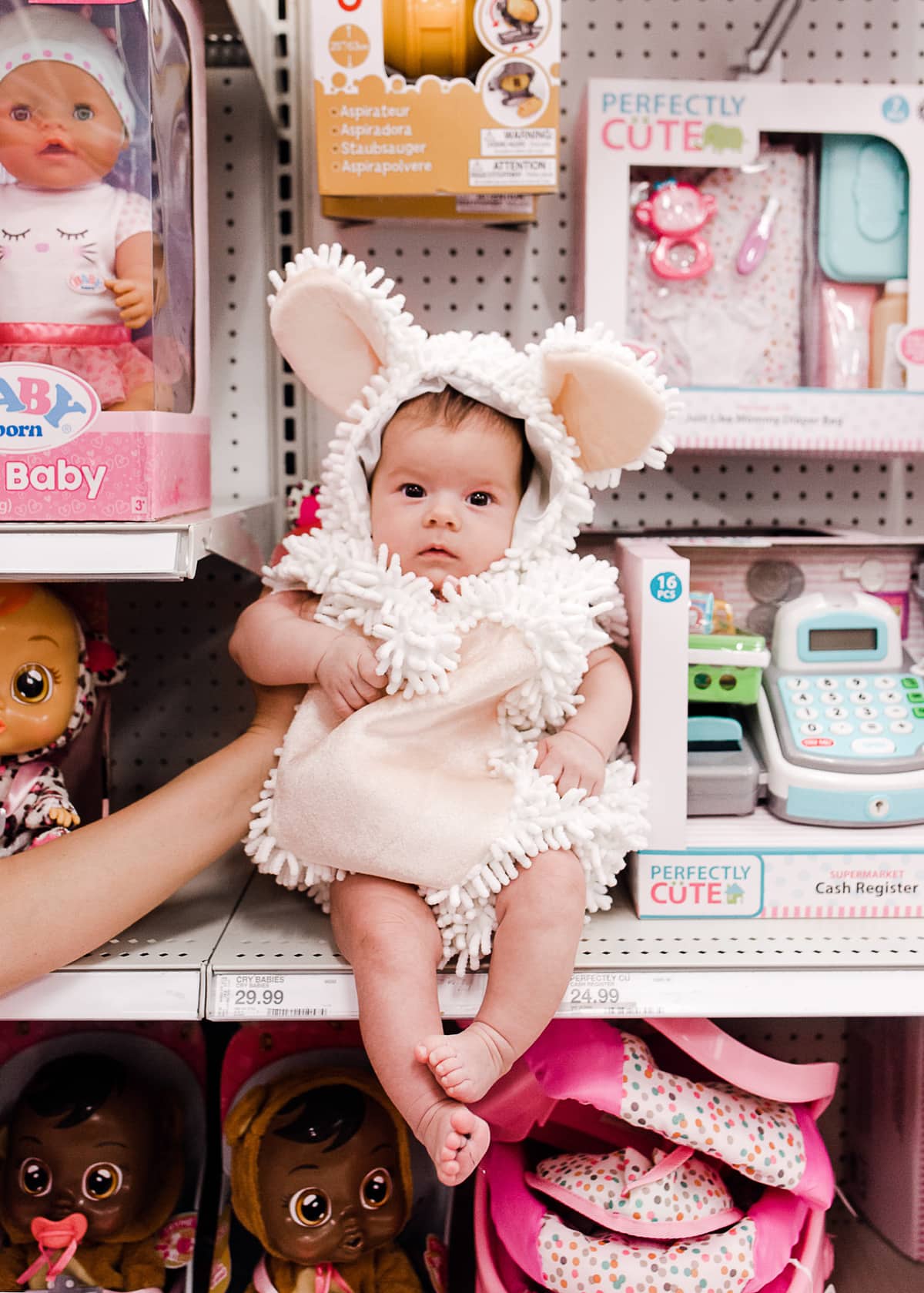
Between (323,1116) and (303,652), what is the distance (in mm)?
533

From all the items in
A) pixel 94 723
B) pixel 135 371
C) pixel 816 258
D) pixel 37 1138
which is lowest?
pixel 37 1138

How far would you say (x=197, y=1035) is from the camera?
1401 millimetres

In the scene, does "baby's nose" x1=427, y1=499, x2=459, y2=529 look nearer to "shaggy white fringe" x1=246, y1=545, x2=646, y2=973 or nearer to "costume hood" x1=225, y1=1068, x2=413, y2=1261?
"shaggy white fringe" x1=246, y1=545, x2=646, y2=973

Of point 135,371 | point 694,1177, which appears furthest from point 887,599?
point 135,371

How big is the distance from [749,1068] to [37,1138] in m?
0.77

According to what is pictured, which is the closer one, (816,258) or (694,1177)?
(694,1177)

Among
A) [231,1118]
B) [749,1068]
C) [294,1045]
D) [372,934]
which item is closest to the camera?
[372,934]

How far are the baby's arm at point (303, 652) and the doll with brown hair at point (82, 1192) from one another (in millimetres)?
542

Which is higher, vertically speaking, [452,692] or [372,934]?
[452,692]

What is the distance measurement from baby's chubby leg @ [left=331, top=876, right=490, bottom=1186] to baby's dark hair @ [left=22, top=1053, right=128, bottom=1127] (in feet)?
1.39

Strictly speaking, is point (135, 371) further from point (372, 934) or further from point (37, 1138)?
point (37, 1138)

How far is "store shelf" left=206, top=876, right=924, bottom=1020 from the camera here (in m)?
0.99

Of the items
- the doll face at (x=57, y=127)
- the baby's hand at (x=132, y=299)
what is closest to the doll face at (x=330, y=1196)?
the baby's hand at (x=132, y=299)

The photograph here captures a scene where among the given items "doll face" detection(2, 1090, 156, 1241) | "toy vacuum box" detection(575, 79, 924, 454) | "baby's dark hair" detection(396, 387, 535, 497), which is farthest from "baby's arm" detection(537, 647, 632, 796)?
"doll face" detection(2, 1090, 156, 1241)
